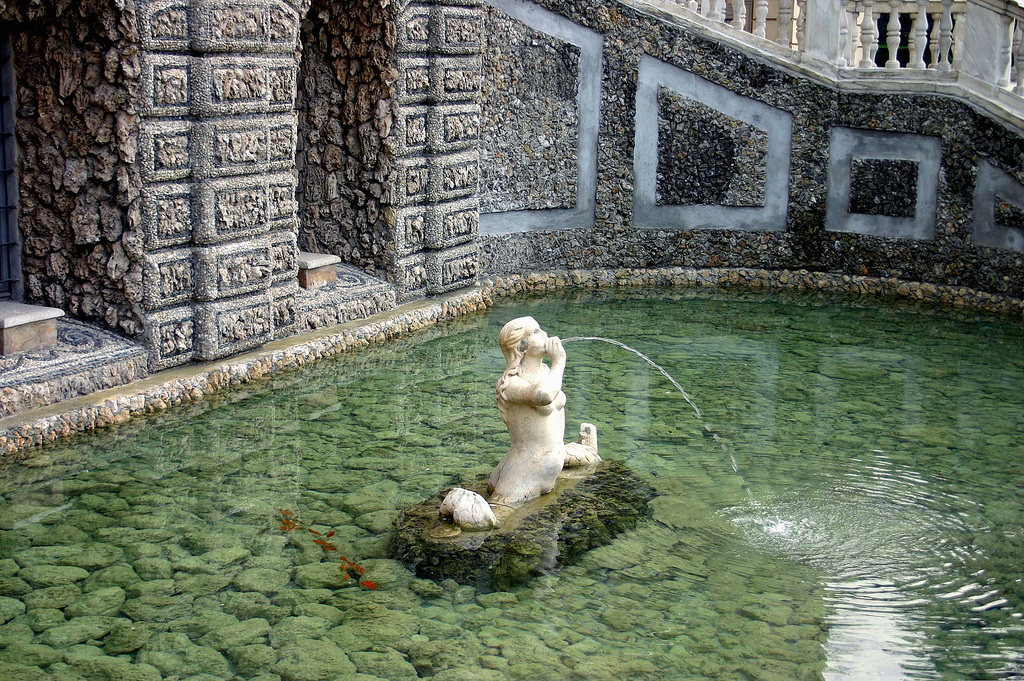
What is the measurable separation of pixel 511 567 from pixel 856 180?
6.92 meters

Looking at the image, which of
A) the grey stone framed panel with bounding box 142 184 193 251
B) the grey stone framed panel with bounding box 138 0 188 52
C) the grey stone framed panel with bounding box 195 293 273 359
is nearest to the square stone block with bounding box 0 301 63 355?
the grey stone framed panel with bounding box 142 184 193 251

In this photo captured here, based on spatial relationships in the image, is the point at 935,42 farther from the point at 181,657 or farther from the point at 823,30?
the point at 181,657

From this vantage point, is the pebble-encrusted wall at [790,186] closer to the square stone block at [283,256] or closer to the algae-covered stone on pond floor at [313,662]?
the square stone block at [283,256]

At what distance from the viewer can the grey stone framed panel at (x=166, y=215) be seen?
7289 mm

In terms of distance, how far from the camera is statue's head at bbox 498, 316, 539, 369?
551 cm

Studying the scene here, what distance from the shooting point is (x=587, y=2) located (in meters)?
10.7

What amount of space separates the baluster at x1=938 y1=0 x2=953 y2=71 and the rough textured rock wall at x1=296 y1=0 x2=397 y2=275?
472 centimetres

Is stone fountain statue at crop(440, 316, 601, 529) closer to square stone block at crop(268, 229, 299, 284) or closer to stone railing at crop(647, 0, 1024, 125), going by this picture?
square stone block at crop(268, 229, 299, 284)

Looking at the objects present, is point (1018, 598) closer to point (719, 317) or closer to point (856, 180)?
point (719, 317)

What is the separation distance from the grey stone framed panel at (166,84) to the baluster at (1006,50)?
21.8 ft

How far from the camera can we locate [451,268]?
9.98 meters

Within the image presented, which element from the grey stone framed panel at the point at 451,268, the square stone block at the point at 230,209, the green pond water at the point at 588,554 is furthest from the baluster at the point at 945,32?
the square stone block at the point at 230,209

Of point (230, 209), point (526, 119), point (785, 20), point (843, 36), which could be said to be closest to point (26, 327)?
point (230, 209)

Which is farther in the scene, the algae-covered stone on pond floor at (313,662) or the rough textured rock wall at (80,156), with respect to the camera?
the rough textured rock wall at (80,156)
